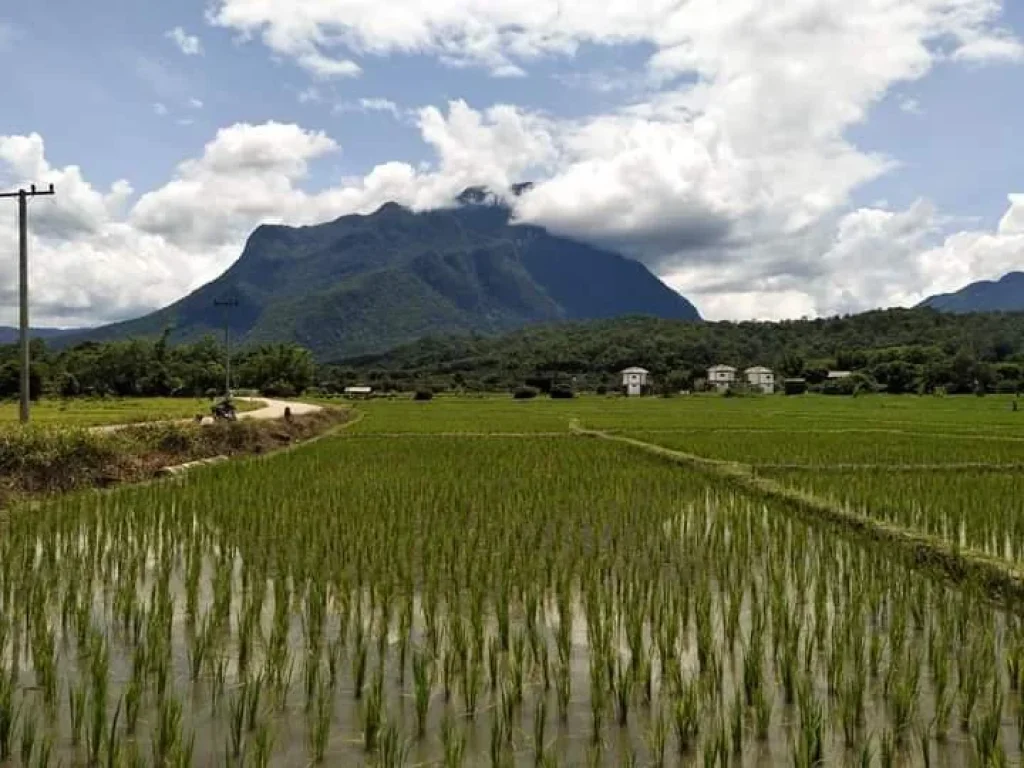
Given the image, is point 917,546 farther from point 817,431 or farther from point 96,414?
point 96,414

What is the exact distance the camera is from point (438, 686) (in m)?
4.13

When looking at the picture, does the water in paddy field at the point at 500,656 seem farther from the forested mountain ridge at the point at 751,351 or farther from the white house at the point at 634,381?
the white house at the point at 634,381

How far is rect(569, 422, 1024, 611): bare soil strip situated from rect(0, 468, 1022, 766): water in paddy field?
34 centimetres

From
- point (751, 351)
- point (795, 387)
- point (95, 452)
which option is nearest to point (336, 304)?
Result: point (751, 351)

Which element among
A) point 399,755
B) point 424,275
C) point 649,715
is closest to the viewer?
point 399,755

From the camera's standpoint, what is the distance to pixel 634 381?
245 ft

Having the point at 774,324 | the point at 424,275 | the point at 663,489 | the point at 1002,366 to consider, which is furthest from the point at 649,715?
the point at 424,275

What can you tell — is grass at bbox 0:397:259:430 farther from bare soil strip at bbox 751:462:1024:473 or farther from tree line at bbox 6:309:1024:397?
tree line at bbox 6:309:1024:397

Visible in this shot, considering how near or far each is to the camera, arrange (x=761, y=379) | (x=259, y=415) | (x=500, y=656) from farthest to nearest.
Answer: (x=761, y=379) < (x=259, y=415) < (x=500, y=656)

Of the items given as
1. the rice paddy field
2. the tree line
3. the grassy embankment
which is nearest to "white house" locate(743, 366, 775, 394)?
the tree line

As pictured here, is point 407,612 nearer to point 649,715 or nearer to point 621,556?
point 649,715

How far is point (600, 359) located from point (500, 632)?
8629 cm

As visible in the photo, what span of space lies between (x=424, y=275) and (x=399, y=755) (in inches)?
7311

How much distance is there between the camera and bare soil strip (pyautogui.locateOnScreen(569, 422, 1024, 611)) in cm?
610
